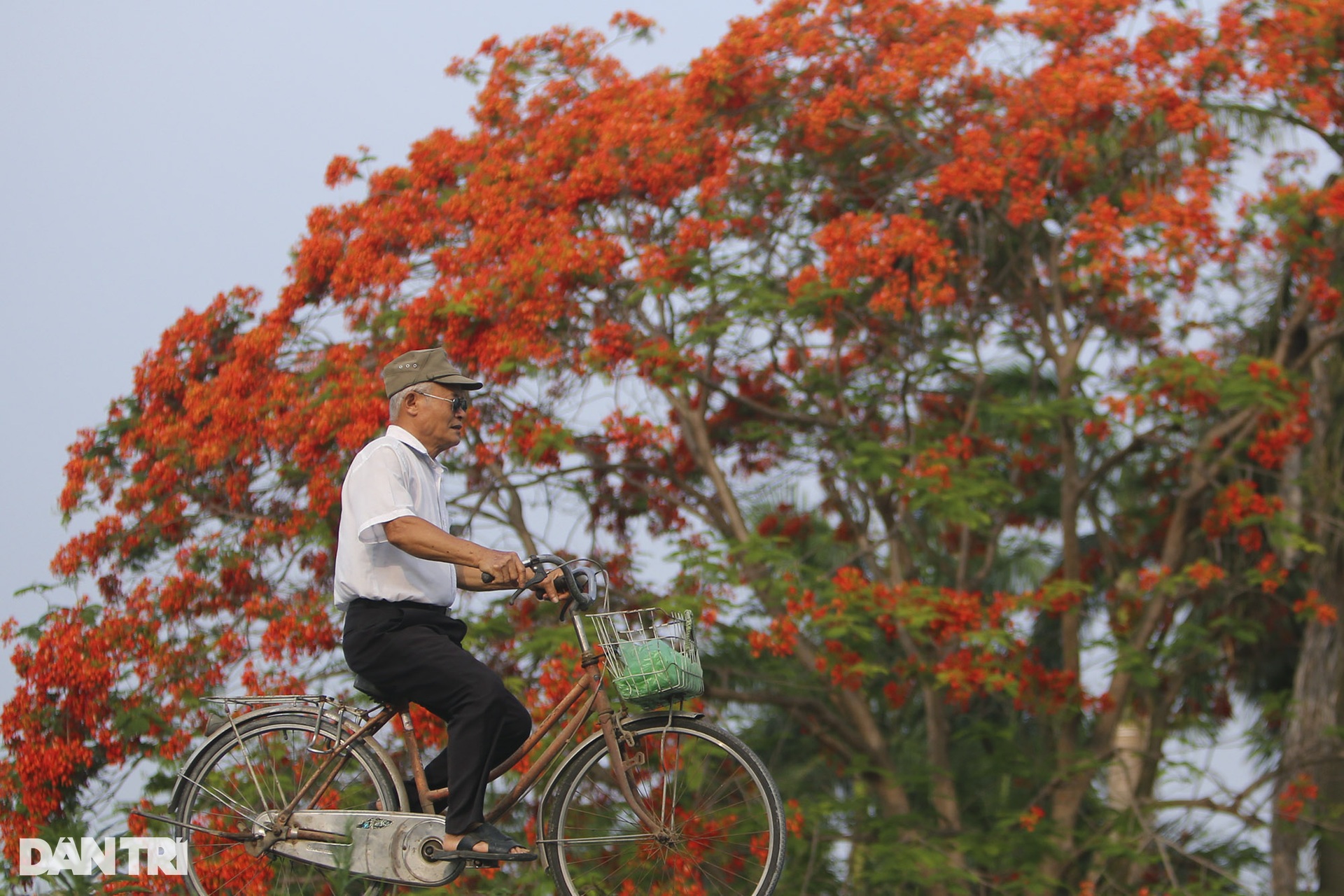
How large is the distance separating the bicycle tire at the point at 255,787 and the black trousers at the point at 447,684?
0.35 m

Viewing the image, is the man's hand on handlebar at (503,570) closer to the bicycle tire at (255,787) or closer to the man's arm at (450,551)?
the man's arm at (450,551)

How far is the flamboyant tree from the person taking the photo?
28.6 feet

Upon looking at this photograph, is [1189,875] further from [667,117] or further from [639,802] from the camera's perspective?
[639,802]

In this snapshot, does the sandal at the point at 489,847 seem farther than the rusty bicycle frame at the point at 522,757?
No

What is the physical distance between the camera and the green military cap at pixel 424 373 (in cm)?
441

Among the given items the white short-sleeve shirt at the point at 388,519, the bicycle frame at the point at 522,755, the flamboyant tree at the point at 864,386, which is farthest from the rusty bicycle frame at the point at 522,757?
the flamboyant tree at the point at 864,386

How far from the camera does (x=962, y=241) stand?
35.7 ft

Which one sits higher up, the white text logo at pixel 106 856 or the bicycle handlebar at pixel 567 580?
the bicycle handlebar at pixel 567 580

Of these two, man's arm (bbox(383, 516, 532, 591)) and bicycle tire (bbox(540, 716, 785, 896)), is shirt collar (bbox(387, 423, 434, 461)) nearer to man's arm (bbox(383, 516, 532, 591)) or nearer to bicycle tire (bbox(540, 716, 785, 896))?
man's arm (bbox(383, 516, 532, 591))

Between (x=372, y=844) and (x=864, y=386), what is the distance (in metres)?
6.72

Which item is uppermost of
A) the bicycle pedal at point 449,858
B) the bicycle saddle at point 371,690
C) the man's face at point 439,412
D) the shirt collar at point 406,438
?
the man's face at point 439,412

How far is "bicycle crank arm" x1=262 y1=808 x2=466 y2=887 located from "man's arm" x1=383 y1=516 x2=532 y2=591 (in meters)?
0.82

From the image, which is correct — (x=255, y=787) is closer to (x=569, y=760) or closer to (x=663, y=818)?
(x=569, y=760)

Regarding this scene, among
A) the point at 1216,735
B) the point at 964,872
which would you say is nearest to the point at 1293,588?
the point at 1216,735
